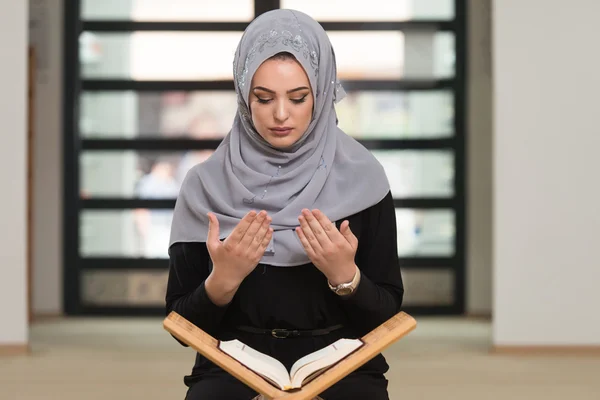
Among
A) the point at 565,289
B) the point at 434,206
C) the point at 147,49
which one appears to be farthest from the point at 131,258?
the point at 565,289

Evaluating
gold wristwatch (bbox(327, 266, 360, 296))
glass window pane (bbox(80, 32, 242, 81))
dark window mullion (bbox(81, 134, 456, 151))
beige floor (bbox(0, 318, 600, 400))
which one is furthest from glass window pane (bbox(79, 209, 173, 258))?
gold wristwatch (bbox(327, 266, 360, 296))

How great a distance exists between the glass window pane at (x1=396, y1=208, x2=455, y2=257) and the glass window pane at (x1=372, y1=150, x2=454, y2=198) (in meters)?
0.15

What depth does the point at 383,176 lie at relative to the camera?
2.19 meters

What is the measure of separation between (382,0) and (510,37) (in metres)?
2.11

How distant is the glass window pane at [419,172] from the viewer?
779cm

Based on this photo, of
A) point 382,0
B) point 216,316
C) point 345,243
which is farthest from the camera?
point 382,0

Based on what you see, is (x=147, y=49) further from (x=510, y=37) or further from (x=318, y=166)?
(x=318, y=166)

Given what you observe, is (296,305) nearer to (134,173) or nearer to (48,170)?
(134,173)

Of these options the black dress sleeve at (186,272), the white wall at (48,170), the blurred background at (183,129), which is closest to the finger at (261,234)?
the black dress sleeve at (186,272)

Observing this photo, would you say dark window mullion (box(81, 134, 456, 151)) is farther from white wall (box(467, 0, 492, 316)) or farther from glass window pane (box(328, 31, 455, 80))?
glass window pane (box(328, 31, 455, 80))

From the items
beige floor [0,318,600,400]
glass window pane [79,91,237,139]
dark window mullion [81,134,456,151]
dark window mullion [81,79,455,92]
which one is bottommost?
beige floor [0,318,600,400]

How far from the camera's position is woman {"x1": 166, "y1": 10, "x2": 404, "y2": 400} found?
2061 mm

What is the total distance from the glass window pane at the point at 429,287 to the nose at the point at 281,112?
231 inches

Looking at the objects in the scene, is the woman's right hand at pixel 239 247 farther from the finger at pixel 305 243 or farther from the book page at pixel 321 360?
the book page at pixel 321 360
